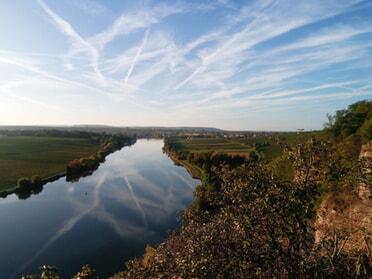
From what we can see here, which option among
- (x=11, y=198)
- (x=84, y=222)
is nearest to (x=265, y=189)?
(x=84, y=222)

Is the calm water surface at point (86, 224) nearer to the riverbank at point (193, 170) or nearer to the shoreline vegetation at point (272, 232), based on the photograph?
the riverbank at point (193, 170)

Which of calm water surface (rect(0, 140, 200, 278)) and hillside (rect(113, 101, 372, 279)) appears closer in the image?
hillside (rect(113, 101, 372, 279))

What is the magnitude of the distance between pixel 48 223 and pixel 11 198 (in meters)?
17.1

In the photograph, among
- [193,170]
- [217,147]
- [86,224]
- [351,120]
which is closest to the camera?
[86,224]

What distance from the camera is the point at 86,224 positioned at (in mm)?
30656

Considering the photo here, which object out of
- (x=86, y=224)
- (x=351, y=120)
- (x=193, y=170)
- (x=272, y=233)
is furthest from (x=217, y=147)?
(x=272, y=233)

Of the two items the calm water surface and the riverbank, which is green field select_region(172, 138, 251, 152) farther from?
the calm water surface

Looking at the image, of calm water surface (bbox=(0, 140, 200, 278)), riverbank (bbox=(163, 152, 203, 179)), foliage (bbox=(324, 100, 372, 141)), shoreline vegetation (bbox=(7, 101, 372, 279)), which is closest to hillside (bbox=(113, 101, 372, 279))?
shoreline vegetation (bbox=(7, 101, 372, 279))

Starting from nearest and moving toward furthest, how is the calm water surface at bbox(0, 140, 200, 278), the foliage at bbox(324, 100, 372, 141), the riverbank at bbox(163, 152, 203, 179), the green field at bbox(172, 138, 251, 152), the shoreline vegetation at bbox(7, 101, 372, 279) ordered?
the shoreline vegetation at bbox(7, 101, 372, 279)
the calm water surface at bbox(0, 140, 200, 278)
the foliage at bbox(324, 100, 372, 141)
the riverbank at bbox(163, 152, 203, 179)
the green field at bbox(172, 138, 251, 152)

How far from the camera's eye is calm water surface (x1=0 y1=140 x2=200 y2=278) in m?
22.3

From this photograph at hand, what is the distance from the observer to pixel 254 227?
6.56 m

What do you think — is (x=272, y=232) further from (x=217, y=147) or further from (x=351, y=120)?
(x=217, y=147)

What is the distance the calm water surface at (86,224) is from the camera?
22.3m

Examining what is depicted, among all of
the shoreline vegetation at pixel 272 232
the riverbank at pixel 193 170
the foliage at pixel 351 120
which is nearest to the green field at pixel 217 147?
the riverbank at pixel 193 170
